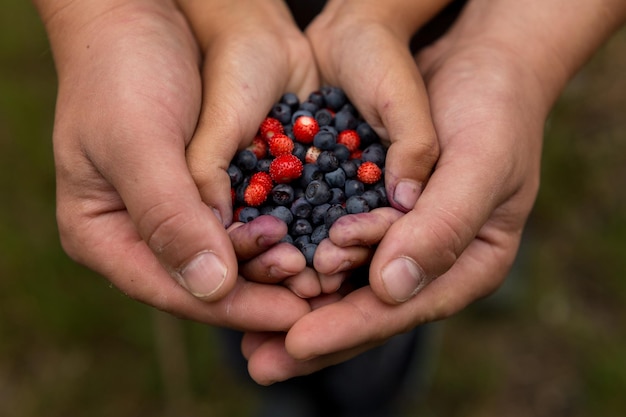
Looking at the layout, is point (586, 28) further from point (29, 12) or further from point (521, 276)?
point (29, 12)

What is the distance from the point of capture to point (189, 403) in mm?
2400

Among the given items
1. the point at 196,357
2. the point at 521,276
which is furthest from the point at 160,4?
the point at 521,276

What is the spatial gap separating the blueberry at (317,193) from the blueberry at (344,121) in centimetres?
22

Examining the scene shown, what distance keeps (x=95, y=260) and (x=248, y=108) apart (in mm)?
463

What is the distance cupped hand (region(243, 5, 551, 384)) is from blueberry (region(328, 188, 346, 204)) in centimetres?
15

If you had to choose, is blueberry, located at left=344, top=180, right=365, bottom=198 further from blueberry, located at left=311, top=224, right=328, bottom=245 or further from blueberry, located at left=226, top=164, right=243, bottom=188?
blueberry, located at left=226, top=164, right=243, bottom=188

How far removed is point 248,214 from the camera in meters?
1.41

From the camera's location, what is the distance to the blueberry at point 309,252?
134 centimetres

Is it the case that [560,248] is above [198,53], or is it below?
below

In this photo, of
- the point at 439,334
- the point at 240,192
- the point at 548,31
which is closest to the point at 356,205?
the point at 240,192

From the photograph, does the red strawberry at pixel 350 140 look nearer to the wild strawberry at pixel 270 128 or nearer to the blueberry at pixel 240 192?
the wild strawberry at pixel 270 128

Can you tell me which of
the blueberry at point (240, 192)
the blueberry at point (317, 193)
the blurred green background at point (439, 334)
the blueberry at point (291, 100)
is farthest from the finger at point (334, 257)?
the blurred green background at point (439, 334)

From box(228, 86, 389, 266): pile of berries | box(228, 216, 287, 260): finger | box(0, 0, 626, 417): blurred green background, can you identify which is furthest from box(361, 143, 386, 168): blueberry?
box(0, 0, 626, 417): blurred green background

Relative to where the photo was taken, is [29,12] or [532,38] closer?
[532,38]
